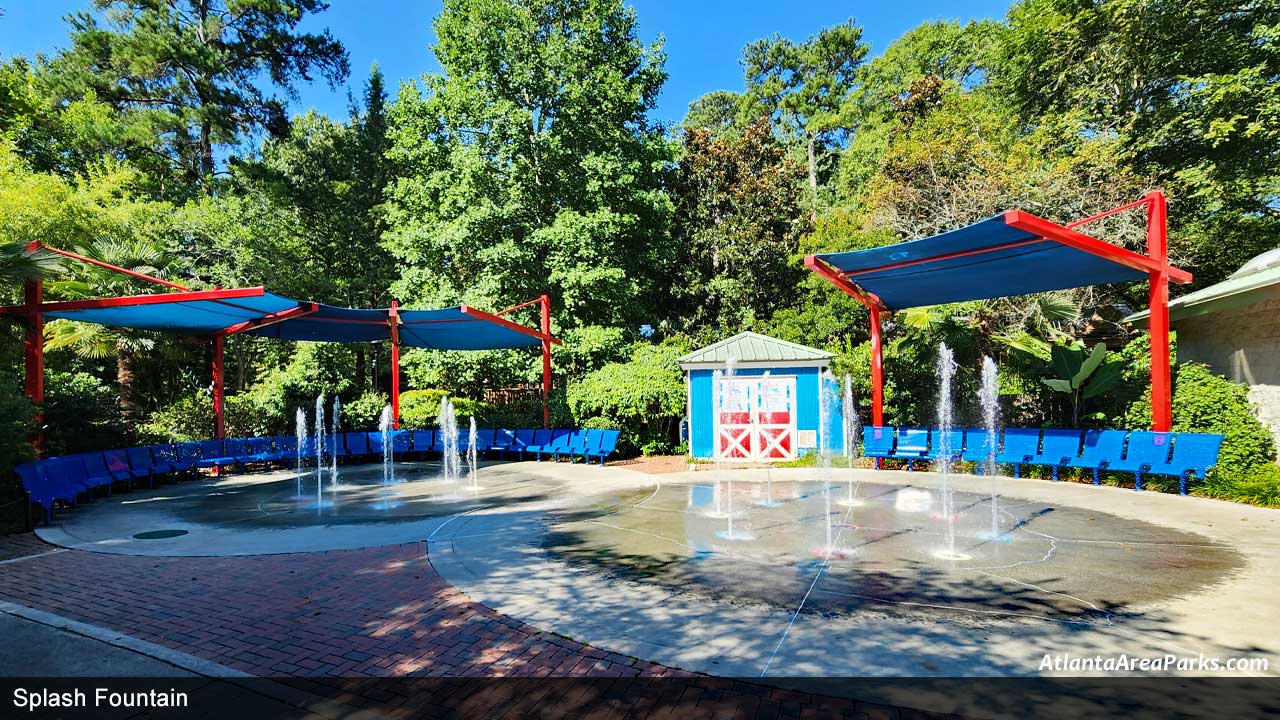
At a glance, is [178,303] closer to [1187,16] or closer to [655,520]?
[655,520]

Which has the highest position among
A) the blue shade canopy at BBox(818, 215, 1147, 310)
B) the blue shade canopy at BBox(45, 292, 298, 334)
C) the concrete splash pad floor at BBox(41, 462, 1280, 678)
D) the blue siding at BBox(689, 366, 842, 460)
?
the blue shade canopy at BBox(818, 215, 1147, 310)

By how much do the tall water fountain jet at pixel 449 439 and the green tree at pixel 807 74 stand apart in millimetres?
28999

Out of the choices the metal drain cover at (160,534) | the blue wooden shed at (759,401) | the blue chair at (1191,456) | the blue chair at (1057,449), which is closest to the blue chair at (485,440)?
the blue wooden shed at (759,401)

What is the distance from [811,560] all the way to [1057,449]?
25.2 feet

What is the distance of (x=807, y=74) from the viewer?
130 ft

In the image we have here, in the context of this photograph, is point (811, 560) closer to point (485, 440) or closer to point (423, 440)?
point (485, 440)

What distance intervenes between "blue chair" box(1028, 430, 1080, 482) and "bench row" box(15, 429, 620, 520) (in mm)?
8750

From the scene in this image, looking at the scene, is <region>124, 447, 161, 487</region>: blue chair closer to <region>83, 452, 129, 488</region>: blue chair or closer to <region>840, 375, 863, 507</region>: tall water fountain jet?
<region>83, 452, 129, 488</region>: blue chair

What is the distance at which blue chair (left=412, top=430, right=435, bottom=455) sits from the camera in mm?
16062

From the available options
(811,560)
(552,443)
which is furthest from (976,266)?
(552,443)

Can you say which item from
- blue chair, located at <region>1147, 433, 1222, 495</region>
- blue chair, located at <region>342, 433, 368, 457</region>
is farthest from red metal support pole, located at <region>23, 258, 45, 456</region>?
blue chair, located at <region>1147, 433, 1222, 495</region>

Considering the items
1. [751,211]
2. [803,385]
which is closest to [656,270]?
[751,211]

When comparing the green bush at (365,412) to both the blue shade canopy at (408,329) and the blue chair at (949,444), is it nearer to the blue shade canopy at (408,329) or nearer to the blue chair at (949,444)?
the blue shade canopy at (408,329)

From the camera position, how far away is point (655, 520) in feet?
27.6
